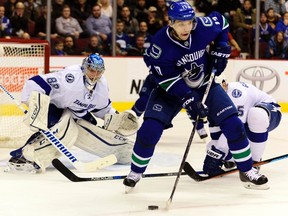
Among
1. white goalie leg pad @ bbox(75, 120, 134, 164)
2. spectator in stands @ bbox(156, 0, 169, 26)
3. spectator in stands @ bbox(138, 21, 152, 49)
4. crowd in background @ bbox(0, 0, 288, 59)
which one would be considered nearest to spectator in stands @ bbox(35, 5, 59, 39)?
crowd in background @ bbox(0, 0, 288, 59)

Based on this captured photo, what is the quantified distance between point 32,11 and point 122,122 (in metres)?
3.61

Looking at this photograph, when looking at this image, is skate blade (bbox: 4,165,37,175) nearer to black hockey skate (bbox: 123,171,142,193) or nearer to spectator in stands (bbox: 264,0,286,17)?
black hockey skate (bbox: 123,171,142,193)

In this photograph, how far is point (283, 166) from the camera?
511 cm

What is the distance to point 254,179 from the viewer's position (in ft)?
13.7

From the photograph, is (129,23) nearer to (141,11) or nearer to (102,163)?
(141,11)

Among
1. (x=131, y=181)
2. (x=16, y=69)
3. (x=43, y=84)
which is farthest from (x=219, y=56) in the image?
(x=16, y=69)

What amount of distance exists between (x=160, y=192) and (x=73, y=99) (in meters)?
0.91

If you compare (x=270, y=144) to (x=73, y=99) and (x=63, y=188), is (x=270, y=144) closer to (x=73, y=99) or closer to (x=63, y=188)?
(x=73, y=99)

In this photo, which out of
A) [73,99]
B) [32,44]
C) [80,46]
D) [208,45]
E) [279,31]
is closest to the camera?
[208,45]

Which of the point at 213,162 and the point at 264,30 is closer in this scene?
the point at 213,162

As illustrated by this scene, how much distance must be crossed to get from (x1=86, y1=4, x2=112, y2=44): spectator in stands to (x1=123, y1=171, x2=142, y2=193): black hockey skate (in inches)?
183

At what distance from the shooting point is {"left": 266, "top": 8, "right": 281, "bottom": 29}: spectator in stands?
9.30 metres

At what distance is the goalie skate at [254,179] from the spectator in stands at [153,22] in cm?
515

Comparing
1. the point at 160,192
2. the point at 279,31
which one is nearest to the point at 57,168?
the point at 160,192
